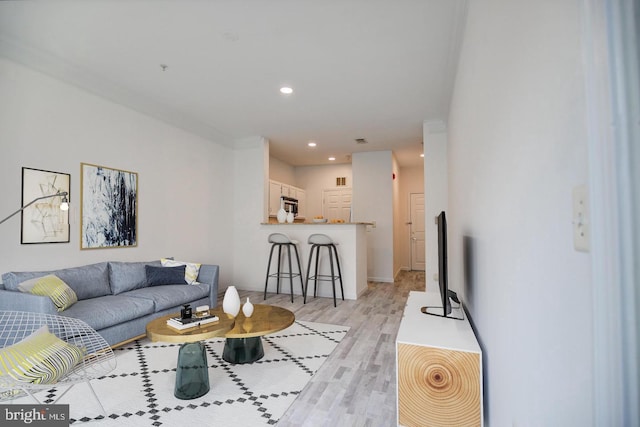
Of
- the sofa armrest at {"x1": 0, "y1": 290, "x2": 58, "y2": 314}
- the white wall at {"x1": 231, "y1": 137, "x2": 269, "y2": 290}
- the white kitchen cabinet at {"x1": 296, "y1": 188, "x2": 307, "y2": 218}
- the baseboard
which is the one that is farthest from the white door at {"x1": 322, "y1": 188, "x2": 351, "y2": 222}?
the sofa armrest at {"x1": 0, "y1": 290, "x2": 58, "y2": 314}

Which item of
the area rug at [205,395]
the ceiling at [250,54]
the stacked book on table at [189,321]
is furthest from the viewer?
the ceiling at [250,54]

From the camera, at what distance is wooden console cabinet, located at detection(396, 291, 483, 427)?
4.93 feet

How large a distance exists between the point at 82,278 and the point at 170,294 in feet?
2.67

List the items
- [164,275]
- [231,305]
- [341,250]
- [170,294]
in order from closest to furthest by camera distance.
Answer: [231,305] → [170,294] → [164,275] → [341,250]

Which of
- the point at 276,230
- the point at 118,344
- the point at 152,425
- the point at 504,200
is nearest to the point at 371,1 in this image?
the point at 504,200

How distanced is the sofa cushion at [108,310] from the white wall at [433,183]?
381 cm

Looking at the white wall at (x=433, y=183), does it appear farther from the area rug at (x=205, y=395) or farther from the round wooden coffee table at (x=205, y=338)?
the round wooden coffee table at (x=205, y=338)

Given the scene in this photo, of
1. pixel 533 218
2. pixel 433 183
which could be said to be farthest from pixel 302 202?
pixel 533 218

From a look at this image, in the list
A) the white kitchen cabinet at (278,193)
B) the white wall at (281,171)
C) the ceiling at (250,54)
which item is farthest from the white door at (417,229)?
the ceiling at (250,54)

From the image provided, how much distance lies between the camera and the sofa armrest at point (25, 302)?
7.60 feet

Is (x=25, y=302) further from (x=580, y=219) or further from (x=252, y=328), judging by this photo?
(x=580, y=219)

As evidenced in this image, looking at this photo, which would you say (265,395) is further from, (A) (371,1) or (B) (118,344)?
(A) (371,1)

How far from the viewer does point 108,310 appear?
2760 mm

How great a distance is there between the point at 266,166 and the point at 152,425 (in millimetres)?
4452
